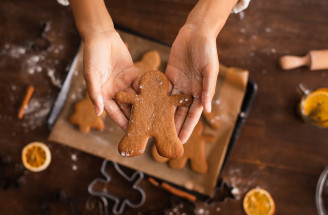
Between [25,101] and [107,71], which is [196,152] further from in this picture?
[25,101]

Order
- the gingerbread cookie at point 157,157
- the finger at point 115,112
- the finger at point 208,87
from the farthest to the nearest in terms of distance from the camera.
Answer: the gingerbread cookie at point 157,157, the finger at point 115,112, the finger at point 208,87

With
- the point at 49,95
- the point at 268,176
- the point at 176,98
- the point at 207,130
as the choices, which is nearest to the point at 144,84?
the point at 176,98

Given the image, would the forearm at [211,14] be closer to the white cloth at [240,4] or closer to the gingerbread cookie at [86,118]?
the white cloth at [240,4]

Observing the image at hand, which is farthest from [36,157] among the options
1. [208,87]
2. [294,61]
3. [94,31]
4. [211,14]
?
[294,61]

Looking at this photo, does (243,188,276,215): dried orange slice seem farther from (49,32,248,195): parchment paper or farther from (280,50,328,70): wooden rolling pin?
(280,50,328,70): wooden rolling pin

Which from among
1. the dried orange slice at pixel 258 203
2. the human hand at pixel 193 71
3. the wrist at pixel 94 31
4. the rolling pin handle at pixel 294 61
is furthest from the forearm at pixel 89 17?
the dried orange slice at pixel 258 203

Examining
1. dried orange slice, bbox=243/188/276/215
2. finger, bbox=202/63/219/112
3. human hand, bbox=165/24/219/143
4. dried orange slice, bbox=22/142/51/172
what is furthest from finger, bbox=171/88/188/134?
dried orange slice, bbox=22/142/51/172

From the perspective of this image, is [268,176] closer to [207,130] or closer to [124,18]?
[207,130]
